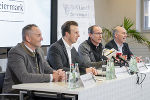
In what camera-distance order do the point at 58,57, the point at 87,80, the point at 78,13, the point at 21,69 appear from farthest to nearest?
1. the point at 78,13
2. the point at 58,57
3. the point at 21,69
4. the point at 87,80

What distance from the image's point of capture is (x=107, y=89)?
3.09 meters

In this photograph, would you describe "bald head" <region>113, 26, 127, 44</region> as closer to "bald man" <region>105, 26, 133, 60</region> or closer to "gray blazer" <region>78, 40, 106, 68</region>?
"bald man" <region>105, 26, 133, 60</region>

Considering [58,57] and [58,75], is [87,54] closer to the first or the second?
[58,57]

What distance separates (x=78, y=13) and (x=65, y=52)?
2.43 m

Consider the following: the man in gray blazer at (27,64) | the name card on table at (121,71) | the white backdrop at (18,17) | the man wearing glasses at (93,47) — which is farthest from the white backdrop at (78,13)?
the man in gray blazer at (27,64)

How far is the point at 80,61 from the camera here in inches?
169

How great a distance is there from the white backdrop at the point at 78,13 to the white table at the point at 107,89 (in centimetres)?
225

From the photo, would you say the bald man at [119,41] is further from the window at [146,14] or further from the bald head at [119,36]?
the window at [146,14]

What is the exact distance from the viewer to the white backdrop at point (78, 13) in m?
5.95

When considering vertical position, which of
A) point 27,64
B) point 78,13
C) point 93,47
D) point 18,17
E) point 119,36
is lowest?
point 27,64

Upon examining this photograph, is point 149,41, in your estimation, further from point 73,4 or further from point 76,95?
point 76,95

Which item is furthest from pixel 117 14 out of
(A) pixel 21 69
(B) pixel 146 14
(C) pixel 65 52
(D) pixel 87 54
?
(A) pixel 21 69

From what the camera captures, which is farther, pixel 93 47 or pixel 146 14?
pixel 146 14

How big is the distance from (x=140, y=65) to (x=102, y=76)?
78cm
